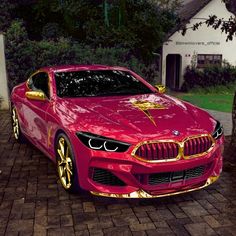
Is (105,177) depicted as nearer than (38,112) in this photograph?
Yes

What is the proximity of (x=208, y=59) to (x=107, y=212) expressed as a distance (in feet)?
66.7

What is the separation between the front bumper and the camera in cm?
393

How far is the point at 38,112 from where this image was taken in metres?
5.54

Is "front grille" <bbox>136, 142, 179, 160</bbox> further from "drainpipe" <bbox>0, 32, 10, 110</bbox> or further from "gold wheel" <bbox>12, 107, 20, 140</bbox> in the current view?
"drainpipe" <bbox>0, 32, 10, 110</bbox>

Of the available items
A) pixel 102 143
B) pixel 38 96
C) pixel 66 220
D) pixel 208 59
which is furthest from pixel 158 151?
pixel 208 59

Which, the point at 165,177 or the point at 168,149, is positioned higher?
the point at 168,149

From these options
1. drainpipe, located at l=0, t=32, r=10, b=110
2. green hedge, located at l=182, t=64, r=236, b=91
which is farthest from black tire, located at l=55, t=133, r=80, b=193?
green hedge, located at l=182, t=64, r=236, b=91

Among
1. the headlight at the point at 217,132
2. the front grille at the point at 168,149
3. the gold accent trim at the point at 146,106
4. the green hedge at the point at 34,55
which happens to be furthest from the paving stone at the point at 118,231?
the green hedge at the point at 34,55

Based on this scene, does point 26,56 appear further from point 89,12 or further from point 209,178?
point 209,178

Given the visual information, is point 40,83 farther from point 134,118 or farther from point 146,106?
point 134,118

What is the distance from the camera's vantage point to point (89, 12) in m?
17.7

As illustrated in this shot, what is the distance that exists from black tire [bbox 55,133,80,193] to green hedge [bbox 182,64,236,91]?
676 inches

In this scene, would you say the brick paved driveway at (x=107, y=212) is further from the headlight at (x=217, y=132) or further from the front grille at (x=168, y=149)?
the headlight at (x=217, y=132)

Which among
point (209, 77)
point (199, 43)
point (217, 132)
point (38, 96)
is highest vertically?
point (199, 43)
